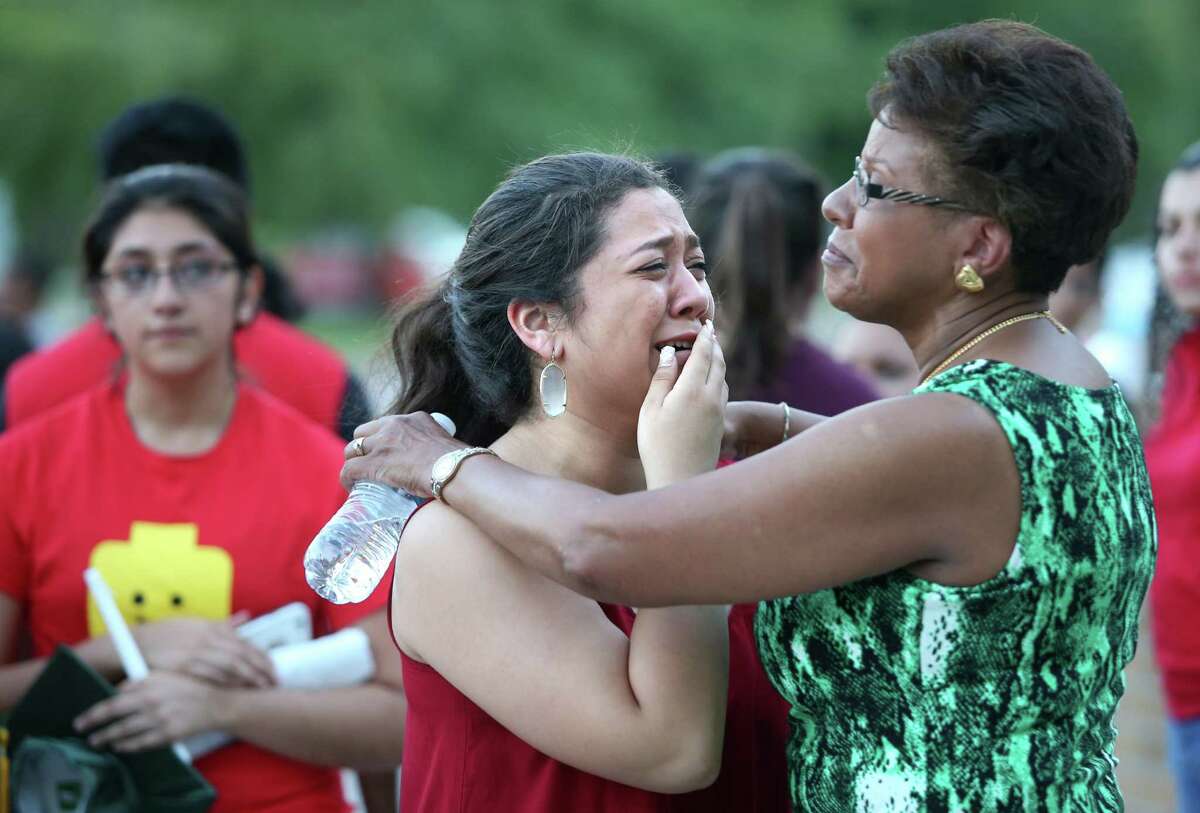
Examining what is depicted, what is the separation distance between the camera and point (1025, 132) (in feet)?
6.75

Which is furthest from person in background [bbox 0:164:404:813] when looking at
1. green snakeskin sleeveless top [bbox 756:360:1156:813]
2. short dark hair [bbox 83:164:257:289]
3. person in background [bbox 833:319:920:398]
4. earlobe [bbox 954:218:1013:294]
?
person in background [bbox 833:319:920:398]

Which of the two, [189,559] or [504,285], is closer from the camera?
[504,285]

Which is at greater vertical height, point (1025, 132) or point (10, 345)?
point (10, 345)

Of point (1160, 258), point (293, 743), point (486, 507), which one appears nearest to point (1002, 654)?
point (486, 507)

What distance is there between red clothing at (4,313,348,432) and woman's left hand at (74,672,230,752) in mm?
1114

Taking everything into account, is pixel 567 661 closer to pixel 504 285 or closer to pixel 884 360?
pixel 504 285

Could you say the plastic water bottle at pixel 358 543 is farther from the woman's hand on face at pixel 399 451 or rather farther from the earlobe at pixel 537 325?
the earlobe at pixel 537 325

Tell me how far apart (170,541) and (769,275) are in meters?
1.85

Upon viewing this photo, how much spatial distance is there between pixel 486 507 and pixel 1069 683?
88 cm

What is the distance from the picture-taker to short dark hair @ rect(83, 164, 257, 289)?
13.0ft

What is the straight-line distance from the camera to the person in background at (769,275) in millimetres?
4090

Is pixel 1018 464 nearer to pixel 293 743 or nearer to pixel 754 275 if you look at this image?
pixel 293 743

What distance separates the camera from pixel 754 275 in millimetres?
4258

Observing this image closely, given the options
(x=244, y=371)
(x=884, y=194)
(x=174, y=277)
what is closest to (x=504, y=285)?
(x=884, y=194)
